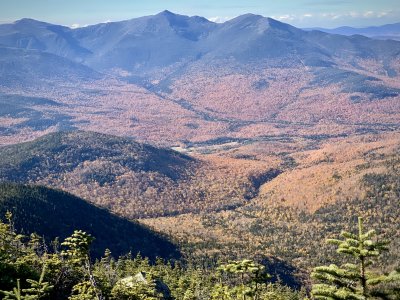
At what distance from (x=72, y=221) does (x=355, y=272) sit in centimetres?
13486

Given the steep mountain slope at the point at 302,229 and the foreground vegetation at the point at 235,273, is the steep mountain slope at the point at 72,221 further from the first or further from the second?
the foreground vegetation at the point at 235,273

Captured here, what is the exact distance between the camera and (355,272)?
2023 cm

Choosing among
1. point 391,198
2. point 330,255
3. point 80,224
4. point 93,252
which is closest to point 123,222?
point 80,224

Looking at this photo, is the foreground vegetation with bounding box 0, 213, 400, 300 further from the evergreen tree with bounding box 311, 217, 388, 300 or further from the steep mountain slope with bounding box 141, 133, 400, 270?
the steep mountain slope with bounding box 141, 133, 400, 270

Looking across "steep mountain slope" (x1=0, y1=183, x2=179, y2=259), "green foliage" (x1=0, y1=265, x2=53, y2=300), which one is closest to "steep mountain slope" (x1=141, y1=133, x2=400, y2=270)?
"steep mountain slope" (x1=0, y1=183, x2=179, y2=259)

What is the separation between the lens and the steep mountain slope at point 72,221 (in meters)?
130

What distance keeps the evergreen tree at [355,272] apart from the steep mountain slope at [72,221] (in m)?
113

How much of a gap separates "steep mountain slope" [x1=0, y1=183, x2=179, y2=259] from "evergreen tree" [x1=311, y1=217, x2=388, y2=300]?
371 feet

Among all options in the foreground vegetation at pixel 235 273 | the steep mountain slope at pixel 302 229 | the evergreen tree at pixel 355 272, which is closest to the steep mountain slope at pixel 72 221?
the steep mountain slope at pixel 302 229

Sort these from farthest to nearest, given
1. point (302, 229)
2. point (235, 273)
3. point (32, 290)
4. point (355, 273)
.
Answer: point (302, 229)
point (235, 273)
point (32, 290)
point (355, 273)

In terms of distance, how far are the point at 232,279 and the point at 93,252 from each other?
39.8 meters

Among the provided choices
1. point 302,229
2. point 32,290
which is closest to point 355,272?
point 32,290

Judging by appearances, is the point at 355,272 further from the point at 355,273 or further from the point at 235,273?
the point at 235,273

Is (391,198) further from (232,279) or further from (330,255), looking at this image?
(232,279)
